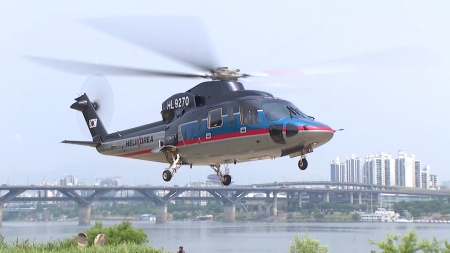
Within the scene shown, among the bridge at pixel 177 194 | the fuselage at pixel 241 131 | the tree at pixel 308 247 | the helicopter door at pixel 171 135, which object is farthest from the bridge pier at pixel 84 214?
the helicopter door at pixel 171 135

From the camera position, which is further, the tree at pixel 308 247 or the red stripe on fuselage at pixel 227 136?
the tree at pixel 308 247

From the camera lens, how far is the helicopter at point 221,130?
17531 mm

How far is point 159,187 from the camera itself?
466 feet

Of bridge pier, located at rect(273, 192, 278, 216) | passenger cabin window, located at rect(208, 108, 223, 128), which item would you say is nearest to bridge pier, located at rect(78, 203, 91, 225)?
bridge pier, located at rect(273, 192, 278, 216)

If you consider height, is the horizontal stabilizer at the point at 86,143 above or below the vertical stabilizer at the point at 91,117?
below

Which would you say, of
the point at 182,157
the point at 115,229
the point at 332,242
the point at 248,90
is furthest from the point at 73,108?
the point at 332,242

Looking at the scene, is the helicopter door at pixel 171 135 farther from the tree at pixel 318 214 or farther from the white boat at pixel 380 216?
the white boat at pixel 380 216

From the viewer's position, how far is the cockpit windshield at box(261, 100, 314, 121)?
17.8 metres

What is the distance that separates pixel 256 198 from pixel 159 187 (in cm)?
4123

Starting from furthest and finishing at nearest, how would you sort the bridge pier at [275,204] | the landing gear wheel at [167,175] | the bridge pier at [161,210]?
the bridge pier at [275,204], the bridge pier at [161,210], the landing gear wheel at [167,175]

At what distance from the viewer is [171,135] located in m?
20.5

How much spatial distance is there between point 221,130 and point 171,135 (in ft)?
8.11

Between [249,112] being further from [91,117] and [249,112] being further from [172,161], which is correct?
[91,117]

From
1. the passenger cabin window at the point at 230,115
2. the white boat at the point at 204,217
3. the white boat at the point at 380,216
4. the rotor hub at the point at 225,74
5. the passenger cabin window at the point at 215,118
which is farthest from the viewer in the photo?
the white boat at the point at 204,217
